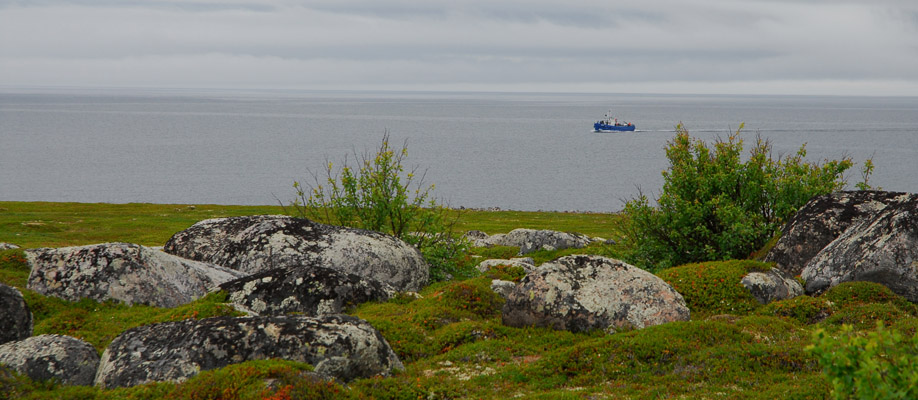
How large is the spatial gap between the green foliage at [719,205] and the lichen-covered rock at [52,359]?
23055 millimetres

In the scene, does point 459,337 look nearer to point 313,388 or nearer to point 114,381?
point 313,388

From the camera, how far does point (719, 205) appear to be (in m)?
29.5

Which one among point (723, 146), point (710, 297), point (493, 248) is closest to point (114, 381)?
point (710, 297)

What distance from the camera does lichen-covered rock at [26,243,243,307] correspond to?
2034 centimetres

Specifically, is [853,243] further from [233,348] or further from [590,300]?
[233,348]

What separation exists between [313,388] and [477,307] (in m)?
9.61

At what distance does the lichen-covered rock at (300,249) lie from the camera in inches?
1028

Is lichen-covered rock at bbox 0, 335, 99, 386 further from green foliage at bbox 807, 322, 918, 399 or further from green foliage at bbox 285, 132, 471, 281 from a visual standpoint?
green foliage at bbox 285, 132, 471, 281

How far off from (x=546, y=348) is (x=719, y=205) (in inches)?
631

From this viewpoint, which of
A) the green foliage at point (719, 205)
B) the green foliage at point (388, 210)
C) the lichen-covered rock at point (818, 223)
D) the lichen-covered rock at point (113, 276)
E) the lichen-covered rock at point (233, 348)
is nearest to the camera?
the lichen-covered rock at point (233, 348)

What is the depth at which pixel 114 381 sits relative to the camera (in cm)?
1383

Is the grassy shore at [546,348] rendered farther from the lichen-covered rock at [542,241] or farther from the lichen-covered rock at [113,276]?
the lichen-covered rock at [542,241]

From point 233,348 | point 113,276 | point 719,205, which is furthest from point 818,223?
point 113,276

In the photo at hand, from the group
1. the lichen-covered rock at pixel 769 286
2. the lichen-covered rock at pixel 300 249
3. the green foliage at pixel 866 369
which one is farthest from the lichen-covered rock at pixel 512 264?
the green foliage at pixel 866 369
